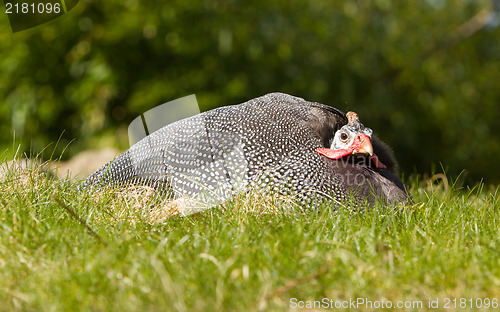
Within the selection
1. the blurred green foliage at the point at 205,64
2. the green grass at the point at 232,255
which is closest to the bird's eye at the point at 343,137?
the green grass at the point at 232,255

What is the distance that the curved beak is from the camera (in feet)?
9.00

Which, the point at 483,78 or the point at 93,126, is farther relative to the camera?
the point at 483,78

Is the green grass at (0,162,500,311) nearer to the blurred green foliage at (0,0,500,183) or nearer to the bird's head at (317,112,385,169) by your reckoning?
the bird's head at (317,112,385,169)

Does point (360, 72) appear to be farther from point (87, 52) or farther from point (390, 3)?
point (87, 52)

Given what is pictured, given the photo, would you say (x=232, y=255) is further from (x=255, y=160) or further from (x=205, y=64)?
(x=205, y=64)

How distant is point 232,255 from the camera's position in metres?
1.86

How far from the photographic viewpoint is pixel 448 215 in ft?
8.24

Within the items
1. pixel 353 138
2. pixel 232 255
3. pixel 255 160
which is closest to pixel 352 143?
pixel 353 138

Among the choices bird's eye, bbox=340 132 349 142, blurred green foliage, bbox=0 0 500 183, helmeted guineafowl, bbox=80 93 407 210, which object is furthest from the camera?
blurred green foliage, bbox=0 0 500 183

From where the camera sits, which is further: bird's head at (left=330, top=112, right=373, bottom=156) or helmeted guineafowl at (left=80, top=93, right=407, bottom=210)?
bird's head at (left=330, top=112, right=373, bottom=156)

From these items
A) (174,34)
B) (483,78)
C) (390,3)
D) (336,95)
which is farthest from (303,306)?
(483,78)

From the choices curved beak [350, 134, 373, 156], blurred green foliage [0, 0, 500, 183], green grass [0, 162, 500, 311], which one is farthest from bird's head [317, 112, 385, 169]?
blurred green foliage [0, 0, 500, 183]

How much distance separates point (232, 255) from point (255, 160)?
82 centimetres

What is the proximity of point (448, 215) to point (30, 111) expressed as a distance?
4.35 m
